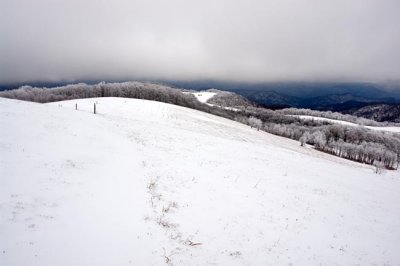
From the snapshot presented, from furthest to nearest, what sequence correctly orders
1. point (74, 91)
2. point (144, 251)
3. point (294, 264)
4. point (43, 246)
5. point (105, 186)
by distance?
point (74, 91) → point (105, 186) → point (294, 264) → point (144, 251) → point (43, 246)

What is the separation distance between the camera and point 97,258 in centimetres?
1100

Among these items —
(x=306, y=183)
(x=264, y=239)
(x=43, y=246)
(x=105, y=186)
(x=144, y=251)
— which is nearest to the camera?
(x=43, y=246)

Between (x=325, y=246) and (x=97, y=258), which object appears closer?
(x=97, y=258)

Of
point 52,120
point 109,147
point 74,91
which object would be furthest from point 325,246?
point 74,91

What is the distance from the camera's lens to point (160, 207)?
16.0 m

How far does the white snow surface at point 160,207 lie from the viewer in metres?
12.0

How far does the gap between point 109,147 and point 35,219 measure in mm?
12503

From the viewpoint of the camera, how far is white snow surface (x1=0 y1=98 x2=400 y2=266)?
39.3 ft

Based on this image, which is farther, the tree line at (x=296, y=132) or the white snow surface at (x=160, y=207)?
the tree line at (x=296, y=132)

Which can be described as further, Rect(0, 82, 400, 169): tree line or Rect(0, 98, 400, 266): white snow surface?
Rect(0, 82, 400, 169): tree line

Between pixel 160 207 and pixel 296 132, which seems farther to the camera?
pixel 296 132

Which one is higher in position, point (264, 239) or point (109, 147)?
point (109, 147)

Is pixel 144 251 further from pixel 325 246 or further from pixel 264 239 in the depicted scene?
pixel 325 246

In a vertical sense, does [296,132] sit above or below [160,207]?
below
